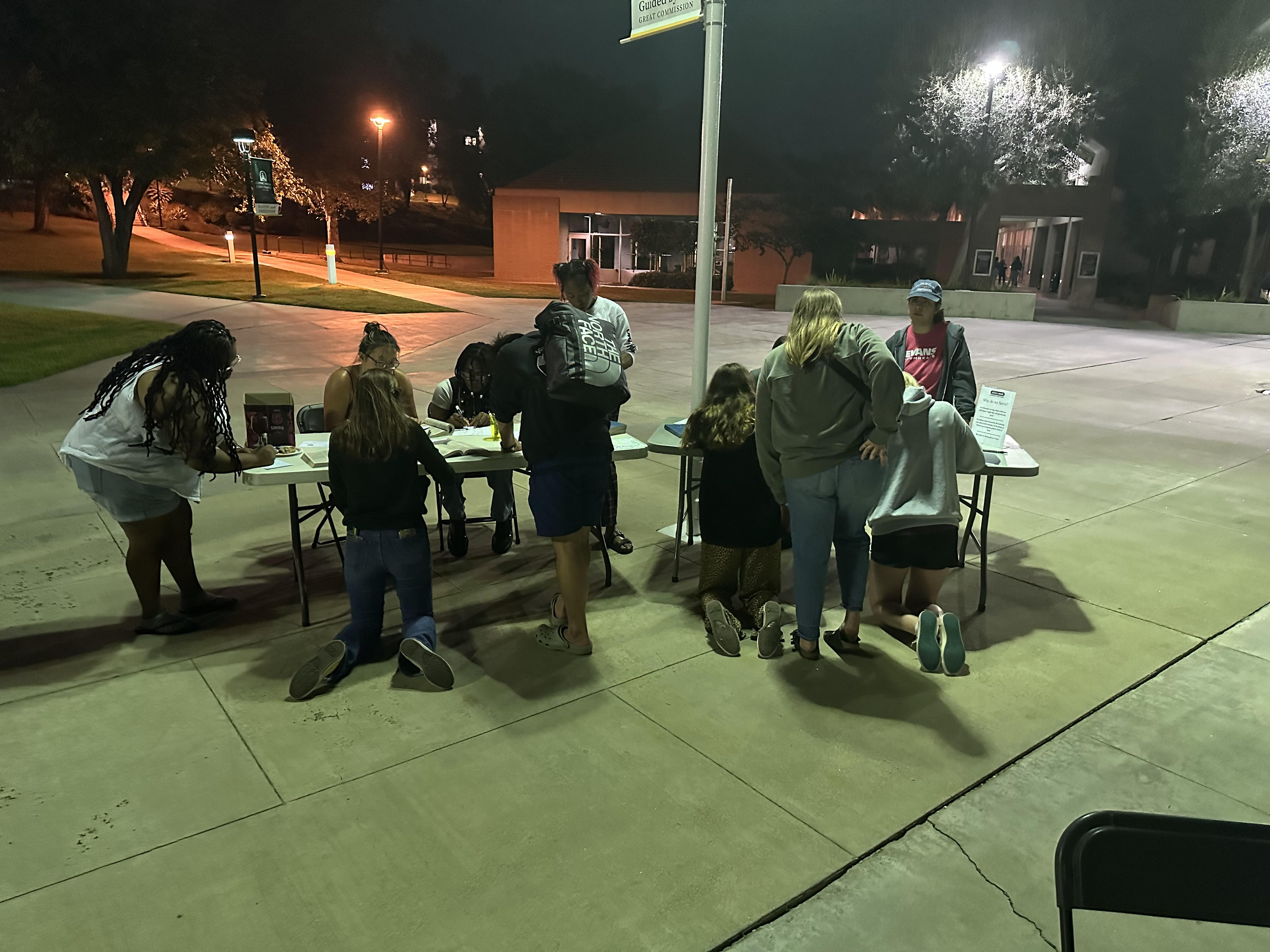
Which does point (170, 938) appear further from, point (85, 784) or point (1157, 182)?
point (1157, 182)

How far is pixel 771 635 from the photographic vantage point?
4348 mm

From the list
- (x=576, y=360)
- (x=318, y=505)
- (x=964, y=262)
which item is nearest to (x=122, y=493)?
(x=318, y=505)

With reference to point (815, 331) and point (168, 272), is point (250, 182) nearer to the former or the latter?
point (168, 272)

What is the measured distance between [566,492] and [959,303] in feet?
78.2

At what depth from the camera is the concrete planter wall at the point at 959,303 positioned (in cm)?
2497

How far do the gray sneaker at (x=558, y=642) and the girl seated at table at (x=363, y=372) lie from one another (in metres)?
1.31

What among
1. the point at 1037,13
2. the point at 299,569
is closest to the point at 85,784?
the point at 299,569

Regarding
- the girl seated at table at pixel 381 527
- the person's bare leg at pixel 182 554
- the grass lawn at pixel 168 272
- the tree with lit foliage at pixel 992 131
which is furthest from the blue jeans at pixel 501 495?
the tree with lit foliage at pixel 992 131

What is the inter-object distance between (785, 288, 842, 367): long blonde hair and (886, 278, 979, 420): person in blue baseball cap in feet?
4.91

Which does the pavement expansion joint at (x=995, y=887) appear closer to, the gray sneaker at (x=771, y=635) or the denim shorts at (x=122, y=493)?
the gray sneaker at (x=771, y=635)

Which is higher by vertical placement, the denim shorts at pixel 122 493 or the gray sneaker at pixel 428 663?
the denim shorts at pixel 122 493

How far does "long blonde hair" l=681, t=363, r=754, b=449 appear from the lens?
4.58m

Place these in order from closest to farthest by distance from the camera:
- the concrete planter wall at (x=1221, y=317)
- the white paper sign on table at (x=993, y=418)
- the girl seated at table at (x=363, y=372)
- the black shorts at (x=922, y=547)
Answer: the black shorts at (x=922, y=547)
the girl seated at table at (x=363, y=372)
the white paper sign on table at (x=993, y=418)
the concrete planter wall at (x=1221, y=317)

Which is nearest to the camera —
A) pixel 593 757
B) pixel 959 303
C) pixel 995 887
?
pixel 995 887
